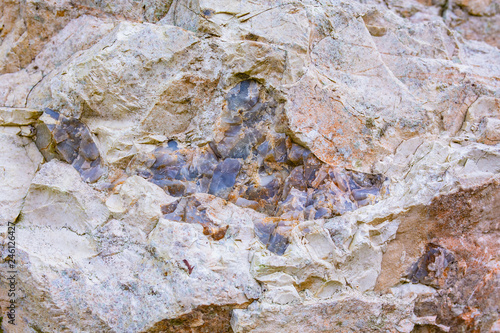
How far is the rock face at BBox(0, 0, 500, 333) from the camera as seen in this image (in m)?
2.35

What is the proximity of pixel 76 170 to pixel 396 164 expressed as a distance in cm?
227

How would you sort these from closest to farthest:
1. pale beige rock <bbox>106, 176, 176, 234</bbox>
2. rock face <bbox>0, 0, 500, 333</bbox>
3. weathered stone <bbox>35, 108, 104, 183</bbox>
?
1. rock face <bbox>0, 0, 500, 333</bbox>
2. pale beige rock <bbox>106, 176, 176, 234</bbox>
3. weathered stone <bbox>35, 108, 104, 183</bbox>

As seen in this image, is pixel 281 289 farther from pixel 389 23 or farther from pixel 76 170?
pixel 389 23

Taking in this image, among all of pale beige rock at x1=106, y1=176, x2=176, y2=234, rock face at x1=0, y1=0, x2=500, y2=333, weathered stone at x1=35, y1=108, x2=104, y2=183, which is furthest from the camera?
weathered stone at x1=35, y1=108, x2=104, y2=183

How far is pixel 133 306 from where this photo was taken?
2.30m

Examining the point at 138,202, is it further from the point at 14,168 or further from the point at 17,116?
the point at 17,116

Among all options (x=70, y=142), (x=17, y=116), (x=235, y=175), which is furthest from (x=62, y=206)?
(x=235, y=175)

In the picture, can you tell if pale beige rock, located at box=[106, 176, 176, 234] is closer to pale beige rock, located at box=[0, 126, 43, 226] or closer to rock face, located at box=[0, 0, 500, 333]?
rock face, located at box=[0, 0, 500, 333]

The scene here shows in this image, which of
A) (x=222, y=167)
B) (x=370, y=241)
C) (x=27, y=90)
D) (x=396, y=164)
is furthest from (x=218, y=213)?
(x=27, y=90)

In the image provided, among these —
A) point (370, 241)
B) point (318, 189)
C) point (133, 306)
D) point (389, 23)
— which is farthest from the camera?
point (389, 23)

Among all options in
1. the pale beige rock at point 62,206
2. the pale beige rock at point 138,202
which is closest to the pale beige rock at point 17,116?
the pale beige rock at point 62,206

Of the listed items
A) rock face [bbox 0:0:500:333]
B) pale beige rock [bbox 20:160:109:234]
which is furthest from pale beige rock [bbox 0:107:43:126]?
pale beige rock [bbox 20:160:109:234]

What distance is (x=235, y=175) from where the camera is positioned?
2.68m

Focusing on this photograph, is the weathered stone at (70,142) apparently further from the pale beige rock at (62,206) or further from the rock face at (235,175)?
the pale beige rock at (62,206)
